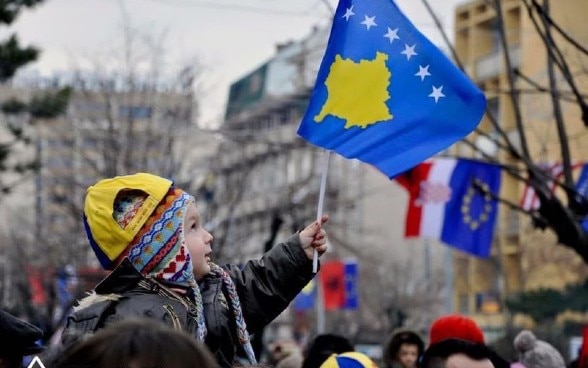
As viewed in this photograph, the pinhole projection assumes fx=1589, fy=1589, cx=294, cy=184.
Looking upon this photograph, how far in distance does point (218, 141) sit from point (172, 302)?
2736 cm

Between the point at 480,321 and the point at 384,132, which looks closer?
the point at 384,132

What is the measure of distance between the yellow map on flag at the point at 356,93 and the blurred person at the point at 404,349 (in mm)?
3748

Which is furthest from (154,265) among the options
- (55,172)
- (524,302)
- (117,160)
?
(524,302)

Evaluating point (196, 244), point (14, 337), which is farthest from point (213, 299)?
point (14, 337)

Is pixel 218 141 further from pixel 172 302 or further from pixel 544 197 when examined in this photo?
pixel 172 302

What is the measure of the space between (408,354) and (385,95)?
12.5 ft

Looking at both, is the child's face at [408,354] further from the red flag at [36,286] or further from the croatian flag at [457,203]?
the red flag at [36,286]

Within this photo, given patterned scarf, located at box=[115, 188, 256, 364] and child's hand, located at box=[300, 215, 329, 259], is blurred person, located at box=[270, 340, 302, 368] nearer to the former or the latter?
child's hand, located at box=[300, 215, 329, 259]

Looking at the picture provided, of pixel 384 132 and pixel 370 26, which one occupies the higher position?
pixel 370 26

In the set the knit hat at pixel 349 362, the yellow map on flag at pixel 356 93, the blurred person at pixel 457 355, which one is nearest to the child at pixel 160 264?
the blurred person at pixel 457 355

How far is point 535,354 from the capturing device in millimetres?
9258

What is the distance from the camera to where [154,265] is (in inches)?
199

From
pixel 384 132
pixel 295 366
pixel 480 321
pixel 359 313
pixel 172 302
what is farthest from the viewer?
pixel 359 313

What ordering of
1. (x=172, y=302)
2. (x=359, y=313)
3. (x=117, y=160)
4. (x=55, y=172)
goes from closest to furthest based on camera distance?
(x=172, y=302) < (x=117, y=160) < (x=55, y=172) < (x=359, y=313)
